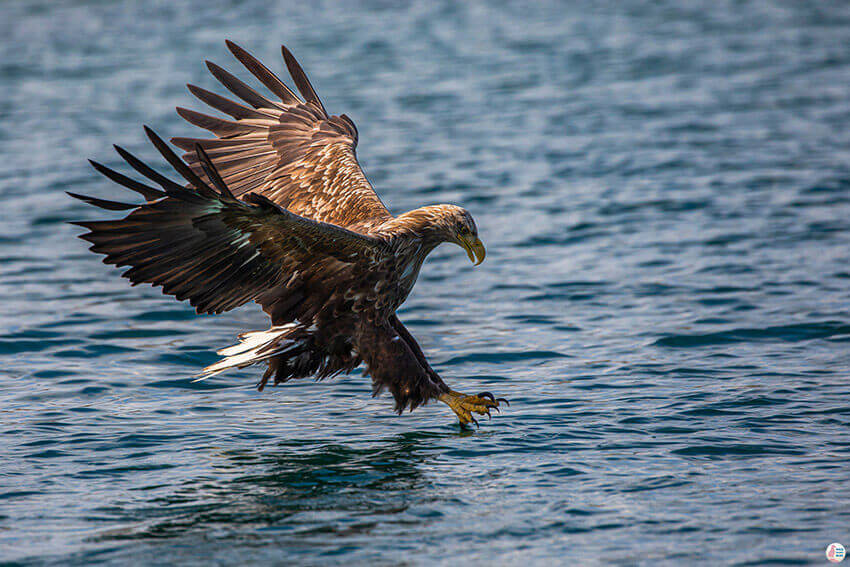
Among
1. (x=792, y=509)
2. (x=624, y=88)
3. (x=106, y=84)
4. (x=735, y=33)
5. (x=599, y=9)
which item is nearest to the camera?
(x=792, y=509)

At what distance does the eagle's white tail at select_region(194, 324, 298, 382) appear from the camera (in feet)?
19.5

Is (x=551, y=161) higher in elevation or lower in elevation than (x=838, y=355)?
higher

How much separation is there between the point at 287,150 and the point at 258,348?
1.82m

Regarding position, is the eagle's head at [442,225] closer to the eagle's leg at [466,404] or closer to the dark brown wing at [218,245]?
the dark brown wing at [218,245]

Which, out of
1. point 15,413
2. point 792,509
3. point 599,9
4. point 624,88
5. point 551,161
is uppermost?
point 599,9

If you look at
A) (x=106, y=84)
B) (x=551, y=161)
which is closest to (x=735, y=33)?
(x=551, y=161)

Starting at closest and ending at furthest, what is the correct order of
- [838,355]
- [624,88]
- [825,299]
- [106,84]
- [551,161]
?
[838,355] < [825,299] < [551,161] < [624,88] < [106,84]

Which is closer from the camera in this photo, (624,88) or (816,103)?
(816,103)

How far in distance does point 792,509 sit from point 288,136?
401cm

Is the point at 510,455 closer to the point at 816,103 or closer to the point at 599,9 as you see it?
the point at 816,103

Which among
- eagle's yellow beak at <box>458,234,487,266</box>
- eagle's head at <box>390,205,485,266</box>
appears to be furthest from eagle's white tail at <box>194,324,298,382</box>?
eagle's yellow beak at <box>458,234,487,266</box>

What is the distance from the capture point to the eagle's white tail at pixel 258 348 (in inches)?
235

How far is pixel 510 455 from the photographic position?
233 inches

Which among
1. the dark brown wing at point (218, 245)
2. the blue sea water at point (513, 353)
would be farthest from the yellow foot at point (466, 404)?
the dark brown wing at point (218, 245)
